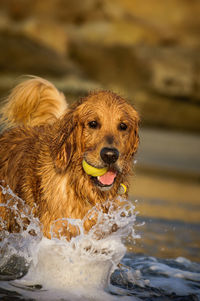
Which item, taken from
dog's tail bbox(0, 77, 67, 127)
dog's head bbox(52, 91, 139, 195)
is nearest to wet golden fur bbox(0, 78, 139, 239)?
dog's head bbox(52, 91, 139, 195)

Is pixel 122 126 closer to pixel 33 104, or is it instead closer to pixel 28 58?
pixel 33 104

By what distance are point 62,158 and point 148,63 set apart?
2497cm

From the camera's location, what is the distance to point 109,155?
4.81 m

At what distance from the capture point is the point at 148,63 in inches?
1161

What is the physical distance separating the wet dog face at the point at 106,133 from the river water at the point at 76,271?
17.0 inches

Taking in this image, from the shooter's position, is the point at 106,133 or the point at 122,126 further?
the point at 122,126

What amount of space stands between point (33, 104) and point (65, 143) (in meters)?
1.34

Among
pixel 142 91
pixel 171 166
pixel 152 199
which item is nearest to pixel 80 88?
pixel 142 91

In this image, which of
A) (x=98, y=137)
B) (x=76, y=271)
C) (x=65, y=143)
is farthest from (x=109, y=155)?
(x=76, y=271)

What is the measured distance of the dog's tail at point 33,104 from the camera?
6211mm

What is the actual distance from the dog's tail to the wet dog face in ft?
3.96

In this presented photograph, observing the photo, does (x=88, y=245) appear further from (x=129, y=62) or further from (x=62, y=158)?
(x=129, y=62)

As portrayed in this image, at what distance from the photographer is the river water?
193 inches

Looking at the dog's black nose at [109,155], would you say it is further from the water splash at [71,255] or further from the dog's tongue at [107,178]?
the water splash at [71,255]
